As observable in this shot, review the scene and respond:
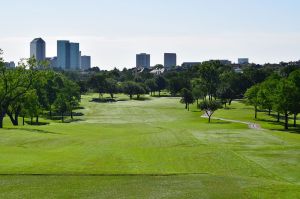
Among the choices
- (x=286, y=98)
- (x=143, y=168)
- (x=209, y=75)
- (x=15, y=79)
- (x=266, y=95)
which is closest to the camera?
(x=143, y=168)

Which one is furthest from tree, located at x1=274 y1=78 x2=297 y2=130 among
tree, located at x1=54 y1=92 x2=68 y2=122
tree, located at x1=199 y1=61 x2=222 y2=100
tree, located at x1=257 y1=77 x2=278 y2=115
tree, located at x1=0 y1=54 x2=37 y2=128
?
tree, located at x1=199 y1=61 x2=222 y2=100

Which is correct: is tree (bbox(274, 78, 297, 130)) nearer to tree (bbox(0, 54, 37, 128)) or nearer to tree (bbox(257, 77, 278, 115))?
tree (bbox(257, 77, 278, 115))

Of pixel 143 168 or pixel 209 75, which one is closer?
pixel 143 168

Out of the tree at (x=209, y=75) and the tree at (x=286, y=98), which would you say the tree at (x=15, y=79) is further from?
the tree at (x=209, y=75)

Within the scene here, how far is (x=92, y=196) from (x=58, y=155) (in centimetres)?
1700

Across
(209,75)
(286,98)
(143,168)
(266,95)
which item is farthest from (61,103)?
(143,168)

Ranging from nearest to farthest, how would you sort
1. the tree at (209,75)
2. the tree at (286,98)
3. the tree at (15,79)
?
the tree at (15,79) < the tree at (286,98) < the tree at (209,75)

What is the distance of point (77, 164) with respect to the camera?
1570 inches

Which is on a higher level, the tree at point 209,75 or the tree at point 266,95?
the tree at point 209,75

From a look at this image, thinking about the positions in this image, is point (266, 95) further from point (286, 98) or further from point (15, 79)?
point (15, 79)

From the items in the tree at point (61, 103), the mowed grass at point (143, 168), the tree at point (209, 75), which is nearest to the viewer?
the mowed grass at point (143, 168)

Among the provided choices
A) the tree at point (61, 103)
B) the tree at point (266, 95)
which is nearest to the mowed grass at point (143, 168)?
the tree at point (266, 95)

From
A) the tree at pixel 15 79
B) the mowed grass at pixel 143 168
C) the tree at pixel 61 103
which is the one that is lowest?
the mowed grass at pixel 143 168

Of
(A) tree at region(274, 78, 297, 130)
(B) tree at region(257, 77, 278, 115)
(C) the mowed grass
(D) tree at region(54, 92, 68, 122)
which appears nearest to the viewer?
(C) the mowed grass
